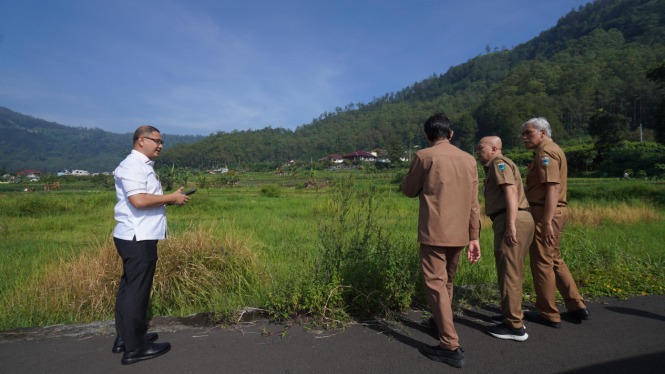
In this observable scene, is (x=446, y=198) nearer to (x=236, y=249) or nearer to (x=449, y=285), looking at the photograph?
(x=449, y=285)

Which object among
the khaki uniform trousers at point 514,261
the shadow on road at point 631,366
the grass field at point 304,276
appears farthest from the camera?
the grass field at point 304,276

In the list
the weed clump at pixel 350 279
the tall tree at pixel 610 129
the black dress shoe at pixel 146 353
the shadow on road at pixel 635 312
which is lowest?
the shadow on road at pixel 635 312

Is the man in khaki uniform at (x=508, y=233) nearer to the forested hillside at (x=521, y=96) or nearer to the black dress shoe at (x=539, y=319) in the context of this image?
the black dress shoe at (x=539, y=319)

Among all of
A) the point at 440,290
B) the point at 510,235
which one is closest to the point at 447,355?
the point at 440,290

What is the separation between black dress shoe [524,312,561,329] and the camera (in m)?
3.05

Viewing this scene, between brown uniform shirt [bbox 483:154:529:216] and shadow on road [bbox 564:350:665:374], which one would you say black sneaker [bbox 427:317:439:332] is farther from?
brown uniform shirt [bbox 483:154:529:216]

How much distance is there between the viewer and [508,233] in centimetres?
284

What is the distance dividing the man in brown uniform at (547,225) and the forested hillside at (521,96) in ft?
183

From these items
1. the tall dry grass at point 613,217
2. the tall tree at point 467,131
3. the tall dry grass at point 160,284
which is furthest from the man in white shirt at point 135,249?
the tall tree at point 467,131

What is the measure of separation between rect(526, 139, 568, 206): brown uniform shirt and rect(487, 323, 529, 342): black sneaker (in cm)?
124

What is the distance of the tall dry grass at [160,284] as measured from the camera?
12.3ft

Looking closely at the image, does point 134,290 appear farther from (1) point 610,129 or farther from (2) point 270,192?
(1) point 610,129

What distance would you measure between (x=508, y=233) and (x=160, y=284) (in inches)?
154

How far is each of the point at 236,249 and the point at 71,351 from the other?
263cm
